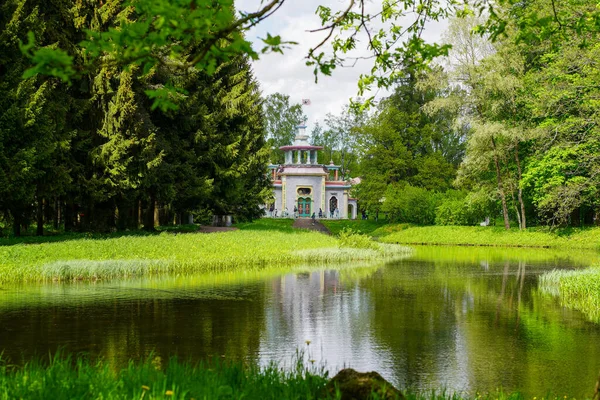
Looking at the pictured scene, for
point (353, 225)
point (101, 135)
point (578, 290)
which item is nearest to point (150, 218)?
point (101, 135)

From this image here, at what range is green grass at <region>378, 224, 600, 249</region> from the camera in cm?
3278

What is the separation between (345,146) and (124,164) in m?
57.5

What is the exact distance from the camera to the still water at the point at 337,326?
7767mm

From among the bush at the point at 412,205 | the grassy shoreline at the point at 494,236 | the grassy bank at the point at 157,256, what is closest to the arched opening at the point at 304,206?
the bush at the point at 412,205

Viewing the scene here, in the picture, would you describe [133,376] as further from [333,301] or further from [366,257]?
[366,257]

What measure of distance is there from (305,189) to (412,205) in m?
17.1

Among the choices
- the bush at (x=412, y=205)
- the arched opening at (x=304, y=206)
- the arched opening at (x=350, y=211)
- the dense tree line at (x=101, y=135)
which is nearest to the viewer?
the dense tree line at (x=101, y=135)

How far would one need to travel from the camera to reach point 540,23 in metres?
4.77

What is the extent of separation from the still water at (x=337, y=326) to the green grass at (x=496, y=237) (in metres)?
18.0

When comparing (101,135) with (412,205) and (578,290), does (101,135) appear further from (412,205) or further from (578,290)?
(412,205)

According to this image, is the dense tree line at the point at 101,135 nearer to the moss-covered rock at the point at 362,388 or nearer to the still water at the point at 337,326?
the still water at the point at 337,326

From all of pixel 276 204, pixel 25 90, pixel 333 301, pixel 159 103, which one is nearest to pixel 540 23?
pixel 159 103

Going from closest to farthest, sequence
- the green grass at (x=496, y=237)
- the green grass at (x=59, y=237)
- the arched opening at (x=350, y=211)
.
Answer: the green grass at (x=59, y=237) < the green grass at (x=496, y=237) < the arched opening at (x=350, y=211)

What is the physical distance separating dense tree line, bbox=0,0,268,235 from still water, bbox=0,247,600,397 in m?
5.02
